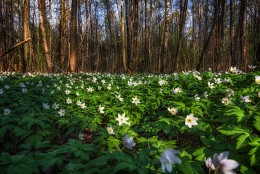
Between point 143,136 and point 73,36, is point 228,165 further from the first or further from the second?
point 73,36

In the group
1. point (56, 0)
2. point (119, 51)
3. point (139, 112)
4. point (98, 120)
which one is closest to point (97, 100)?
point (139, 112)

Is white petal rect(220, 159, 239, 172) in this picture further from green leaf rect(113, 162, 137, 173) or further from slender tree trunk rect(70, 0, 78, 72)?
slender tree trunk rect(70, 0, 78, 72)

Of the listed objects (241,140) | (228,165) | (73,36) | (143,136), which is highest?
(73,36)

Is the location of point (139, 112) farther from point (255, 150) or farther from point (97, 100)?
point (255, 150)

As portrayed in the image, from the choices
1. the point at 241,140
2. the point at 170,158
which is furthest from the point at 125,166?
the point at 241,140

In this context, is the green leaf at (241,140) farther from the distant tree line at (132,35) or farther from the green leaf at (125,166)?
the distant tree line at (132,35)

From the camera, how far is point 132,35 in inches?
776

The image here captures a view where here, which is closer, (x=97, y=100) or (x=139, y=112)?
(x=139, y=112)

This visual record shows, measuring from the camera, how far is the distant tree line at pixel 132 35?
14.9 meters

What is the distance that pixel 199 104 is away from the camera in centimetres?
422

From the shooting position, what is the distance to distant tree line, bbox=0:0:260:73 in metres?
14.9

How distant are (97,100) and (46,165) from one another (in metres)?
3.72

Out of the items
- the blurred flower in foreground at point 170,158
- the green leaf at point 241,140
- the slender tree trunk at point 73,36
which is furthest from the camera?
the slender tree trunk at point 73,36

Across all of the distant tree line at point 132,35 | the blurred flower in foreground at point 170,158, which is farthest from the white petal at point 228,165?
the distant tree line at point 132,35
